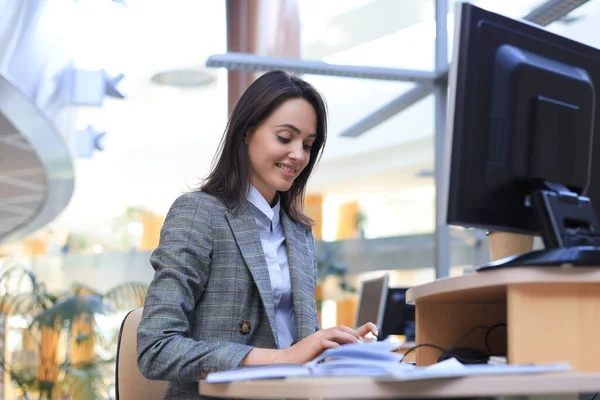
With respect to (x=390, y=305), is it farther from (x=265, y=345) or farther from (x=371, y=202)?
(x=371, y=202)

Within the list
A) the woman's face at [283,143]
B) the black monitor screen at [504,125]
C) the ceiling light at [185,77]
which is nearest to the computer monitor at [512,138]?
the black monitor screen at [504,125]

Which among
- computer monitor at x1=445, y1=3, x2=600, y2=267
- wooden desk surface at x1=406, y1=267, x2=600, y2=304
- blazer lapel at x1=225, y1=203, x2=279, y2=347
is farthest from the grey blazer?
computer monitor at x1=445, y1=3, x2=600, y2=267

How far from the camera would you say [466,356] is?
1406 mm

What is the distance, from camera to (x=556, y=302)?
4.08 feet

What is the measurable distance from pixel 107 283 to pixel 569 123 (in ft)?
24.9

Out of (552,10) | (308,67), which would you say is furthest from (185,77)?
(552,10)

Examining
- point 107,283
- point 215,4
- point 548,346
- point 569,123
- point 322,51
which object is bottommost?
point 107,283

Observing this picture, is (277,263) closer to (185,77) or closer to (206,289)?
(206,289)

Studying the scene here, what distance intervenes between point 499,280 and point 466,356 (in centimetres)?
23

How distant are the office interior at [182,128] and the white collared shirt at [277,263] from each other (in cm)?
22

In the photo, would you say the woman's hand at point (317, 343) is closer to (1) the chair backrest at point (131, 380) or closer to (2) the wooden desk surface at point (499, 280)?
(2) the wooden desk surface at point (499, 280)

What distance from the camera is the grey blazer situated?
4.98 feet

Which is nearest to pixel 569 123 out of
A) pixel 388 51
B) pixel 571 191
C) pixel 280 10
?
pixel 571 191

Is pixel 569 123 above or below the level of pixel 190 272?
above
